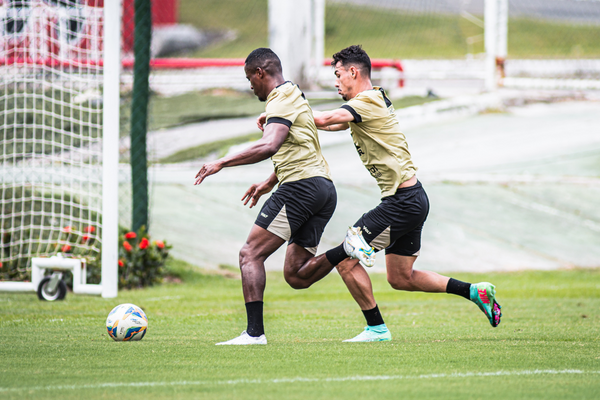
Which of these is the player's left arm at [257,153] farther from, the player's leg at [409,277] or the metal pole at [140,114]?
the metal pole at [140,114]

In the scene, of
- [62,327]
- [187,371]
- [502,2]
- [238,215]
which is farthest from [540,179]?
[187,371]

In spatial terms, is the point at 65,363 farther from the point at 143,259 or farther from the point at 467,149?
the point at 467,149

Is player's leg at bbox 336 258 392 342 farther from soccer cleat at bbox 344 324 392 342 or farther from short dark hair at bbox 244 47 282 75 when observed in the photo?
short dark hair at bbox 244 47 282 75

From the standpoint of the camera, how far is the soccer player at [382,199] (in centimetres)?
598

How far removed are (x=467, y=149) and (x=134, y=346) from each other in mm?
12807

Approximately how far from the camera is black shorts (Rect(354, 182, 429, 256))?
5988 millimetres

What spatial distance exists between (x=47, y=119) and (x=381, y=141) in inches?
252

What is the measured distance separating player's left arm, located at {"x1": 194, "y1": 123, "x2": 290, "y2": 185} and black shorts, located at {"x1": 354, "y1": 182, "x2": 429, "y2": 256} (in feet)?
3.17

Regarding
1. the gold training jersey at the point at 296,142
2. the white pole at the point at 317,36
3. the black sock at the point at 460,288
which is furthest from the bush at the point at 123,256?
the white pole at the point at 317,36

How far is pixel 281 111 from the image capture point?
229 inches

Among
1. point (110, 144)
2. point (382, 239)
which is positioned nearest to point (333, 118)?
point (382, 239)

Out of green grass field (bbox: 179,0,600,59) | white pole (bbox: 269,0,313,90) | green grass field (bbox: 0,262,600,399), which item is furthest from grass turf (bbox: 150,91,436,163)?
green grass field (bbox: 0,262,600,399)

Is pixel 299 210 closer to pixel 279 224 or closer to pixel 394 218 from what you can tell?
pixel 279 224

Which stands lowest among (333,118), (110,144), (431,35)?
(110,144)
